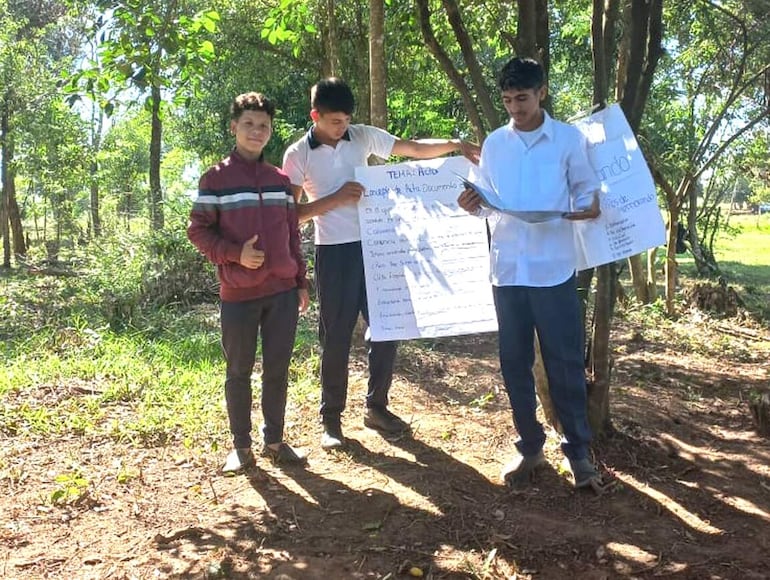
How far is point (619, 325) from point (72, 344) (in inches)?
205

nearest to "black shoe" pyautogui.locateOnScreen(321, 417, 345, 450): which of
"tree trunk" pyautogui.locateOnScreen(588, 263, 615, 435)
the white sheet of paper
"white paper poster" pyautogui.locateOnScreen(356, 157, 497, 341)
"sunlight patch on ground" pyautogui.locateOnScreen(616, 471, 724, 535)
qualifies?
"white paper poster" pyautogui.locateOnScreen(356, 157, 497, 341)

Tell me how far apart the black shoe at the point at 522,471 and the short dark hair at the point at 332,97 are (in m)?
1.87

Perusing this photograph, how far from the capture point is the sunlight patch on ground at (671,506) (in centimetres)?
295

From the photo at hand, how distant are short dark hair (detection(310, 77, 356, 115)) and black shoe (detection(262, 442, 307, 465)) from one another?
172 cm

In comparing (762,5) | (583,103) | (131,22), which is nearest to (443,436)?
(131,22)

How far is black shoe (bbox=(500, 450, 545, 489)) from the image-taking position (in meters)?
3.34

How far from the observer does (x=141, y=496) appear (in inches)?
137

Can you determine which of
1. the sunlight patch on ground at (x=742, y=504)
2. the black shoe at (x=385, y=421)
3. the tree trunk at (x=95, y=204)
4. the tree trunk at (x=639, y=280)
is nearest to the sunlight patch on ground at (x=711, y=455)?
the sunlight patch on ground at (x=742, y=504)

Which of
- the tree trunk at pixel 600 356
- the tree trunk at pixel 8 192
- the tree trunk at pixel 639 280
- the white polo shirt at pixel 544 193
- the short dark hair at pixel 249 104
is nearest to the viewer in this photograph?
the white polo shirt at pixel 544 193

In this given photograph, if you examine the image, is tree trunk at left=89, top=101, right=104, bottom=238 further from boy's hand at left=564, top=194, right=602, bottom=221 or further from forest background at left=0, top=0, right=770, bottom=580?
boy's hand at left=564, top=194, right=602, bottom=221

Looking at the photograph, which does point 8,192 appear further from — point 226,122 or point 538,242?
point 538,242

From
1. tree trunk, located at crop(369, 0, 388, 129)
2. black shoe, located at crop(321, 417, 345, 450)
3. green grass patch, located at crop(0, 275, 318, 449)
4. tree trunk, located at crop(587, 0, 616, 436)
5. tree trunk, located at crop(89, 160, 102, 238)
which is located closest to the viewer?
tree trunk, located at crop(587, 0, 616, 436)

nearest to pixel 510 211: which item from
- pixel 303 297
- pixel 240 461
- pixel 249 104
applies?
pixel 303 297

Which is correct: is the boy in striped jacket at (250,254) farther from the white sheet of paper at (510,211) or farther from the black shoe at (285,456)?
the white sheet of paper at (510,211)
